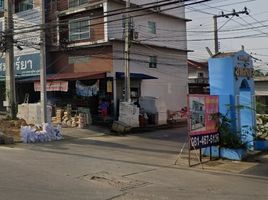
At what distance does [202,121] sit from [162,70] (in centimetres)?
2106

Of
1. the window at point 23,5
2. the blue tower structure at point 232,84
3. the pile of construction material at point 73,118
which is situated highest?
the window at point 23,5

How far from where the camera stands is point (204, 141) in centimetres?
1495

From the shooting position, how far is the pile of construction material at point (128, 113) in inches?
1100

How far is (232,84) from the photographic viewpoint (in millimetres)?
16297

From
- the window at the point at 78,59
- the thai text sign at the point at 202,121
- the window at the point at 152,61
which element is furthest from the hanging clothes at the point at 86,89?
the thai text sign at the point at 202,121

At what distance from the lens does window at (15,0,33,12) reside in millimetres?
36094

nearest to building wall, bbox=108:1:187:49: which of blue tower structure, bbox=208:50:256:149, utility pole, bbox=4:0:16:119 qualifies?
utility pole, bbox=4:0:16:119

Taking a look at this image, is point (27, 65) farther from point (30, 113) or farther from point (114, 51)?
point (114, 51)

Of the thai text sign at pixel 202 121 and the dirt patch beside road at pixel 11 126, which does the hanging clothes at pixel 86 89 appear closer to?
the dirt patch beside road at pixel 11 126

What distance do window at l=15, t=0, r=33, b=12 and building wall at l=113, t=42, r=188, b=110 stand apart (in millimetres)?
9673

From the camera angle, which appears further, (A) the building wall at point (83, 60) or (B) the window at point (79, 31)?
(B) the window at point (79, 31)

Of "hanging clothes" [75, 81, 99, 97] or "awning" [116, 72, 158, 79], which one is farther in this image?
"awning" [116, 72, 158, 79]

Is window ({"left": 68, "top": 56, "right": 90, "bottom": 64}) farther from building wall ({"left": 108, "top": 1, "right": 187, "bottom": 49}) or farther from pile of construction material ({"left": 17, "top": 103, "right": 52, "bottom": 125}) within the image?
pile of construction material ({"left": 17, "top": 103, "right": 52, "bottom": 125})

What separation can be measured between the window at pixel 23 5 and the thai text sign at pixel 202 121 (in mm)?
24230
